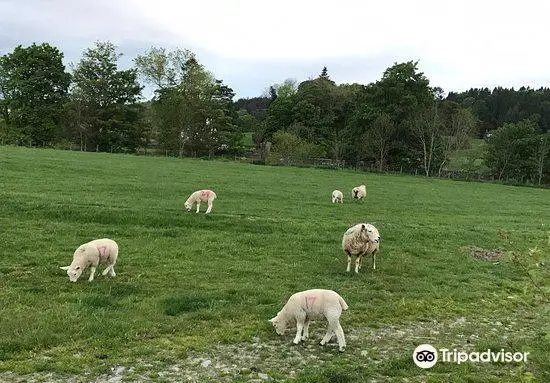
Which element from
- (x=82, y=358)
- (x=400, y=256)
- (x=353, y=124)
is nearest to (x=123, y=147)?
(x=353, y=124)

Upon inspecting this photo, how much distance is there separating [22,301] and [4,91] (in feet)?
282

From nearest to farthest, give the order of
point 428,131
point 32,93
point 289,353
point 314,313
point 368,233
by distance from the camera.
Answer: point 289,353, point 314,313, point 368,233, point 428,131, point 32,93

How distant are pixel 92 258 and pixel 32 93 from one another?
82206mm

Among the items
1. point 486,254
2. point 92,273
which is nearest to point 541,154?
point 486,254

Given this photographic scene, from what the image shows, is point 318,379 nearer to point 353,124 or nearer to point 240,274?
point 240,274

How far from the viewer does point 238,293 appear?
508 inches

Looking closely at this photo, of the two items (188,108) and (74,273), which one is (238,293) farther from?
(188,108)

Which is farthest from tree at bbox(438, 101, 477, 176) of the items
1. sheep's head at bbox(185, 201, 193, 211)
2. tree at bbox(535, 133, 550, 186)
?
sheep's head at bbox(185, 201, 193, 211)

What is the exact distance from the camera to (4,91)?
276ft

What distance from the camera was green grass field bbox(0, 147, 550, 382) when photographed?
8562 millimetres

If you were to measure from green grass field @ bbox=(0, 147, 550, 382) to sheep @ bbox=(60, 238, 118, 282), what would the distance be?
1.27 feet

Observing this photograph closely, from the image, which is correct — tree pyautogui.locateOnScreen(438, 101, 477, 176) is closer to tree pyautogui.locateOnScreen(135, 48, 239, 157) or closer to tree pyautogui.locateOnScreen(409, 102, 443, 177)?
tree pyautogui.locateOnScreen(409, 102, 443, 177)

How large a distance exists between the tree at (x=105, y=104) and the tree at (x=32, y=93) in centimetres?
379

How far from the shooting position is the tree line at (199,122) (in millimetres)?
83375
